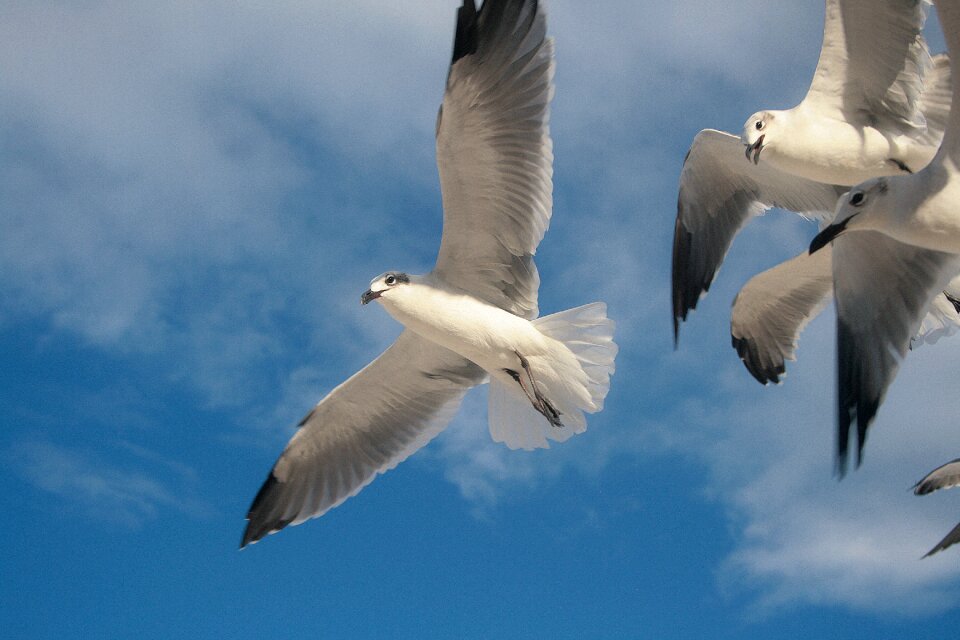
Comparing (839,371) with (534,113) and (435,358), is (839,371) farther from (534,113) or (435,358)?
(435,358)

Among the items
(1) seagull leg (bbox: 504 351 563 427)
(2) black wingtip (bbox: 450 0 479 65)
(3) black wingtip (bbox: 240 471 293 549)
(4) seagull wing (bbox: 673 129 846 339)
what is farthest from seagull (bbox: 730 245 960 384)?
(3) black wingtip (bbox: 240 471 293 549)

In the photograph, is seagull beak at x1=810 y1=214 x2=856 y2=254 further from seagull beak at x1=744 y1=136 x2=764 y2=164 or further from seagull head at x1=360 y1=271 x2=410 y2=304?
seagull head at x1=360 y1=271 x2=410 y2=304

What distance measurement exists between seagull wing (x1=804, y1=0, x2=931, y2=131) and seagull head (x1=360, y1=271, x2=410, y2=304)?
2.41m

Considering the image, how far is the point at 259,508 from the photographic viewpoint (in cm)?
634

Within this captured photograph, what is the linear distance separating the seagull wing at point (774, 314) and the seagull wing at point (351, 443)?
7.28 ft

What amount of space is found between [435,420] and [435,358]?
438mm

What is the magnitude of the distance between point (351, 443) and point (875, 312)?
3209mm

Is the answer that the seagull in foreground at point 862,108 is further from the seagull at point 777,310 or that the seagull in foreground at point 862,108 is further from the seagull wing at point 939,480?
the seagull wing at point 939,480

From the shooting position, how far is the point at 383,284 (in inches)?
211

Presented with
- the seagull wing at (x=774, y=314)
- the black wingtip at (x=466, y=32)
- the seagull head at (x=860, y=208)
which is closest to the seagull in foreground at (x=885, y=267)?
the seagull head at (x=860, y=208)

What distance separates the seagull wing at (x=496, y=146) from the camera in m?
4.82

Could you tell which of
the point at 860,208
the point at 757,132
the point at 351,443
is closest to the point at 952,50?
the point at 860,208

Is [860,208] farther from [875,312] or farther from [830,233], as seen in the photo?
[875,312]

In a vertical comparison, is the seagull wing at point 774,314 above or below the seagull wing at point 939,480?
above
